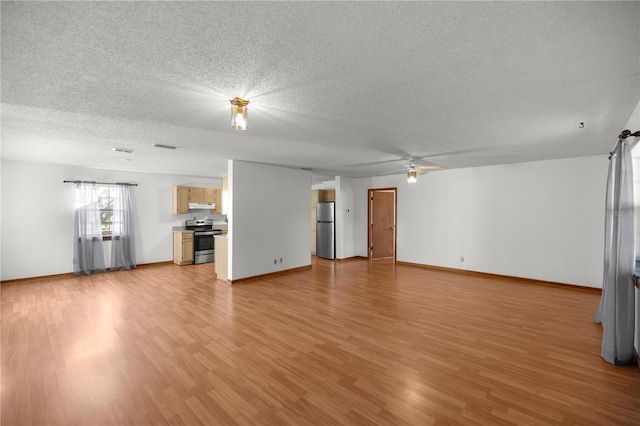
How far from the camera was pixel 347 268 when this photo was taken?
7.21m

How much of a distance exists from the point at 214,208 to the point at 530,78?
8293 millimetres

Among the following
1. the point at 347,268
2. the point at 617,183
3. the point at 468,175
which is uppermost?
the point at 468,175

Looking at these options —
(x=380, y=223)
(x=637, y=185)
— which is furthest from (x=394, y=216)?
(x=637, y=185)

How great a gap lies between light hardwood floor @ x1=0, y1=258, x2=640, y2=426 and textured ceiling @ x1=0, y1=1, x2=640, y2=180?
8.11 ft

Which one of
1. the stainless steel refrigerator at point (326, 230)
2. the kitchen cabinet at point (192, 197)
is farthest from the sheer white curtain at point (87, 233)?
the stainless steel refrigerator at point (326, 230)

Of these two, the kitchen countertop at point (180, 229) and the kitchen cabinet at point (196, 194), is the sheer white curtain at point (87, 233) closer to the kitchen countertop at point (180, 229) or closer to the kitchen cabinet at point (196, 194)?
the kitchen countertop at point (180, 229)

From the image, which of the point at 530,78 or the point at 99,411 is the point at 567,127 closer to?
the point at 530,78

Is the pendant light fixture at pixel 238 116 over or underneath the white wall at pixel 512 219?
over

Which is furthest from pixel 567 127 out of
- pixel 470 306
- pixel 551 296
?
pixel 551 296

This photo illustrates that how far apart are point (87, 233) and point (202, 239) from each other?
2.54 metres

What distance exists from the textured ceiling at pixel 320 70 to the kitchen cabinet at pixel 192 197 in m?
4.03

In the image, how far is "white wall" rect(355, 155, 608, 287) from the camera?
519 centimetres

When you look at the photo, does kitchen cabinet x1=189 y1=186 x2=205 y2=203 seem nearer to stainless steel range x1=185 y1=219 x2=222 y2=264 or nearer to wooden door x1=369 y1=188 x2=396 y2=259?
stainless steel range x1=185 y1=219 x2=222 y2=264

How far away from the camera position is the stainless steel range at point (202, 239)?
779 centimetres
